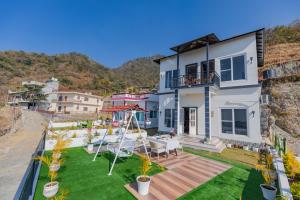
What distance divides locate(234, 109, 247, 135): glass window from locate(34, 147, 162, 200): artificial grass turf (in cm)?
720

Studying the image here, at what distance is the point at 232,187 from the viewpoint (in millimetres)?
4711

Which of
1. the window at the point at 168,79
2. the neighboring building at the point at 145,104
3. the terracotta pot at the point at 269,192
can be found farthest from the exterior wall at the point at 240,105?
the neighboring building at the point at 145,104

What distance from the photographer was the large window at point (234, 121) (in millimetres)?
9953

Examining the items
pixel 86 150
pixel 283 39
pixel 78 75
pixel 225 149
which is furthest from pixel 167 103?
pixel 78 75

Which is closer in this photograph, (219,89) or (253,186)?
(253,186)

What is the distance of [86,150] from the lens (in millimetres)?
8359

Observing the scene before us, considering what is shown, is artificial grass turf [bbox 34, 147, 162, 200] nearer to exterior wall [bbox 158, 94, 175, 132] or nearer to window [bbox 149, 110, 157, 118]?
exterior wall [bbox 158, 94, 175, 132]

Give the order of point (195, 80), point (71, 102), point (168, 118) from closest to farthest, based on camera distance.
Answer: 1. point (195, 80)
2. point (168, 118)
3. point (71, 102)

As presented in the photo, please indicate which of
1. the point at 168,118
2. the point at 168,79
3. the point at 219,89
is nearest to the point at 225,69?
the point at 219,89

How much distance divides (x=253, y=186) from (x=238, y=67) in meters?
8.36

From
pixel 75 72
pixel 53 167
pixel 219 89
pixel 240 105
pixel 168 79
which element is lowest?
pixel 53 167

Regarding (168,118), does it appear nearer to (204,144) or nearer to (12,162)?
(204,144)

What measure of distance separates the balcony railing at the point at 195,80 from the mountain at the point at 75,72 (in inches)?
1569

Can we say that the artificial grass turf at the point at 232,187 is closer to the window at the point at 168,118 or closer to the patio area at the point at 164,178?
the patio area at the point at 164,178
